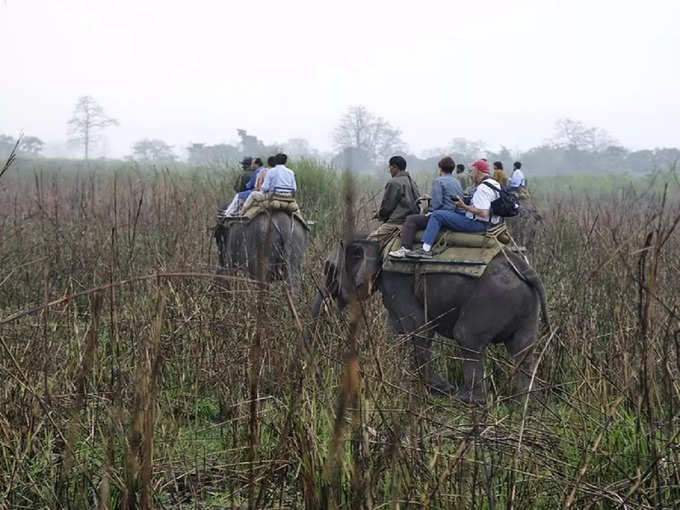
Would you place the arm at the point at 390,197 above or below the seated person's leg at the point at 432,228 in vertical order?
above

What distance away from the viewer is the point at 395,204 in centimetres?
580

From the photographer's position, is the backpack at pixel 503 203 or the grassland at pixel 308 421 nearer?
the grassland at pixel 308 421

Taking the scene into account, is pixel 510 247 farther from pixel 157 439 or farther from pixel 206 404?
pixel 157 439

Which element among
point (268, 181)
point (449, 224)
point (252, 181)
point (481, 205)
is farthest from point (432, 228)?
point (252, 181)

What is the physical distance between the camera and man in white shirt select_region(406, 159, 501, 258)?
5.18 meters

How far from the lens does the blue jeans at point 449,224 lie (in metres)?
5.24

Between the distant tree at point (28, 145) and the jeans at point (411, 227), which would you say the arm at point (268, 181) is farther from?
the distant tree at point (28, 145)

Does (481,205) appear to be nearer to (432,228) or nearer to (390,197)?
(432,228)

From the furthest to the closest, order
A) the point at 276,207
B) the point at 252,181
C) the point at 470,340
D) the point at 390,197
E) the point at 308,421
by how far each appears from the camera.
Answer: the point at 252,181
the point at 276,207
the point at 390,197
the point at 470,340
the point at 308,421

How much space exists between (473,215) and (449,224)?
18 centimetres

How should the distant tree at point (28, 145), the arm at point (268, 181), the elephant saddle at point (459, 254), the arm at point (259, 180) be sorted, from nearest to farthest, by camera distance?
1. the elephant saddle at point (459, 254)
2. the arm at point (268, 181)
3. the arm at point (259, 180)
4. the distant tree at point (28, 145)

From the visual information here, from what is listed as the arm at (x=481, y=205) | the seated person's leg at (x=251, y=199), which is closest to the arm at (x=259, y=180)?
the seated person's leg at (x=251, y=199)

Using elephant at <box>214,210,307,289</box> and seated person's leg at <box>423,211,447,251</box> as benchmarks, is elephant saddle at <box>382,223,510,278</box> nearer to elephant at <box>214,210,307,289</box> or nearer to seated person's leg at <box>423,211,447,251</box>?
seated person's leg at <box>423,211,447,251</box>

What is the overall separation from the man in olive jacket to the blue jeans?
0.44m
